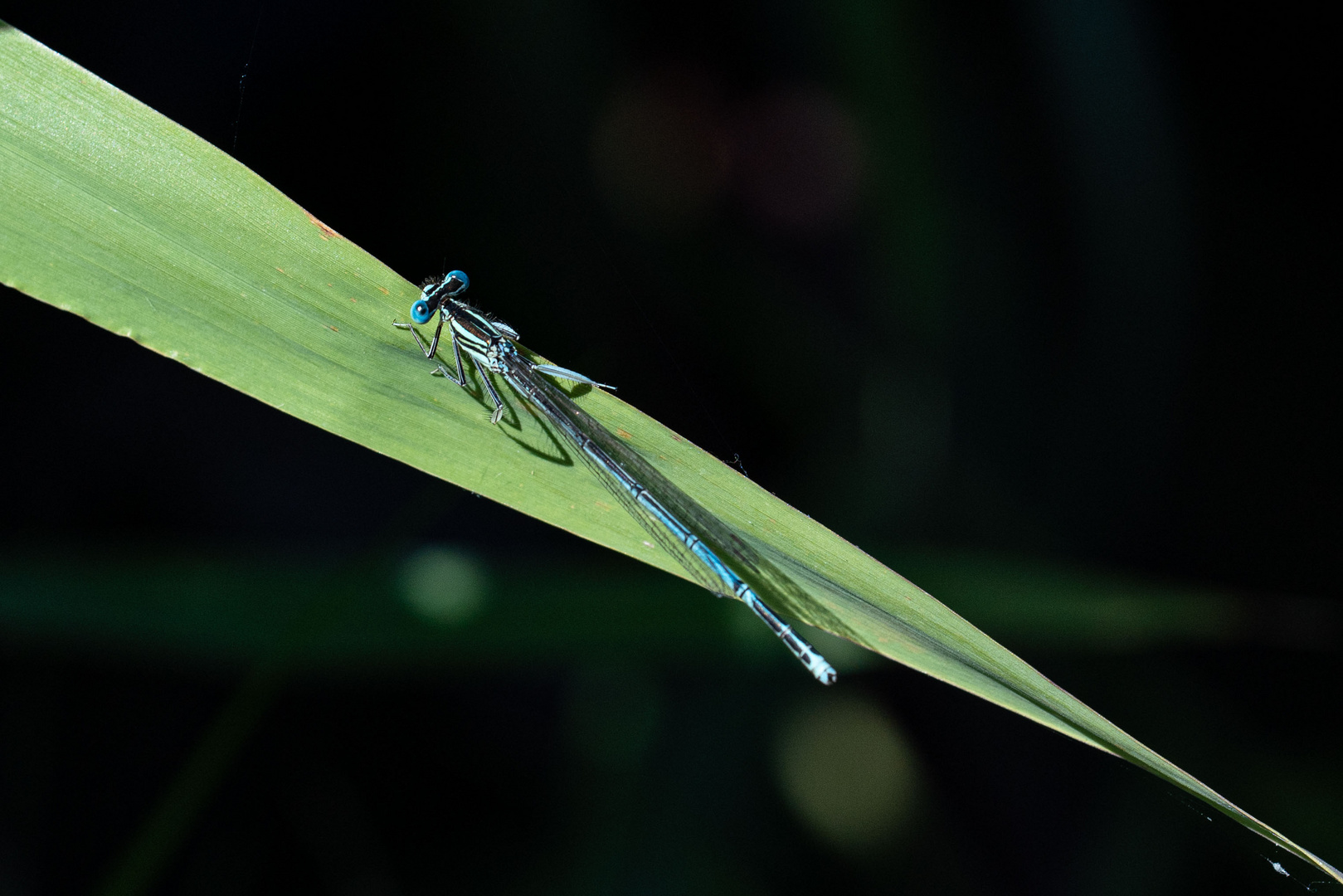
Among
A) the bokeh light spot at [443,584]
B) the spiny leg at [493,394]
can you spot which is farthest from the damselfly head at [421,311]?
the bokeh light spot at [443,584]

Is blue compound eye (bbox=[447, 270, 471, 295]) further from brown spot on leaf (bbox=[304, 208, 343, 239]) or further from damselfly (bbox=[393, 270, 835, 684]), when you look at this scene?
brown spot on leaf (bbox=[304, 208, 343, 239])

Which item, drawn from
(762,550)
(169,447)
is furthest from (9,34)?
(762,550)

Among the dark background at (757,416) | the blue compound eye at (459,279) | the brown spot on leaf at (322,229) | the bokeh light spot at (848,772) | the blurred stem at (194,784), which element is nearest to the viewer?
the brown spot on leaf at (322,229)

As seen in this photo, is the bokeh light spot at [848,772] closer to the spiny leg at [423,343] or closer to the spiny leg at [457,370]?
the spiny leg at [457,370]

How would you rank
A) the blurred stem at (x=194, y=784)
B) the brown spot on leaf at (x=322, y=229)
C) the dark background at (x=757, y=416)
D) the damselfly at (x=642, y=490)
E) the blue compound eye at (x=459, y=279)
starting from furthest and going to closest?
the dark background at (x=757, y=416) → the blue compound eye at (x=459, y=279) → the blurred stem at (x=194, y=784) → the damselfly at (x=642, y=490) → the brown spot on leaf at (x=322, y=229)

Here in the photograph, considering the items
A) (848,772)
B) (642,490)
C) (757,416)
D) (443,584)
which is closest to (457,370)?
(642,490)

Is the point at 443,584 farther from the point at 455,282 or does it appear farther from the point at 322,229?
the point at 322,229
